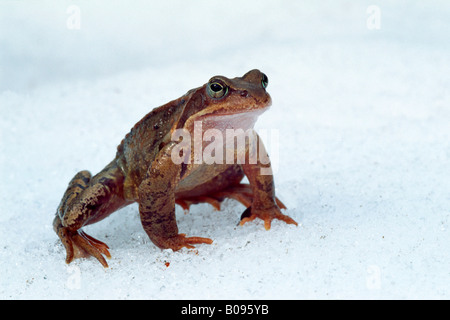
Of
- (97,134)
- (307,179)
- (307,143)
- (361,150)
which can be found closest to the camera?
(307,179)

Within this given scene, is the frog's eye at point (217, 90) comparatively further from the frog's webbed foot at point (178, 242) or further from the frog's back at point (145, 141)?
the frog's webbed foot at point (178, 242)

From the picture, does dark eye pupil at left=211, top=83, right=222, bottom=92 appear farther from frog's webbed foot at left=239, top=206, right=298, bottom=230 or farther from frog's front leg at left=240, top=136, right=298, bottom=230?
frog's webbed foot at left=239, top=206, right=298, bottom=230

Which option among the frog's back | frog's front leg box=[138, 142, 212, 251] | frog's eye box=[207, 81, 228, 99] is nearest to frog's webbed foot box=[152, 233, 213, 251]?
frog's front leg box=[138, 142, 212, 251]

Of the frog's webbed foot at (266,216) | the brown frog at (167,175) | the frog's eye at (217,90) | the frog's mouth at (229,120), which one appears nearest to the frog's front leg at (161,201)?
the brown frog at (167,175)

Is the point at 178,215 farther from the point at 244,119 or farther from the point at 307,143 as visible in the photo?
the point at 307,143

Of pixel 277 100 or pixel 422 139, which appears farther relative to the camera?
pixel 277 100

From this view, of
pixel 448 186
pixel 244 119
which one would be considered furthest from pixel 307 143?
pixel 244 119
